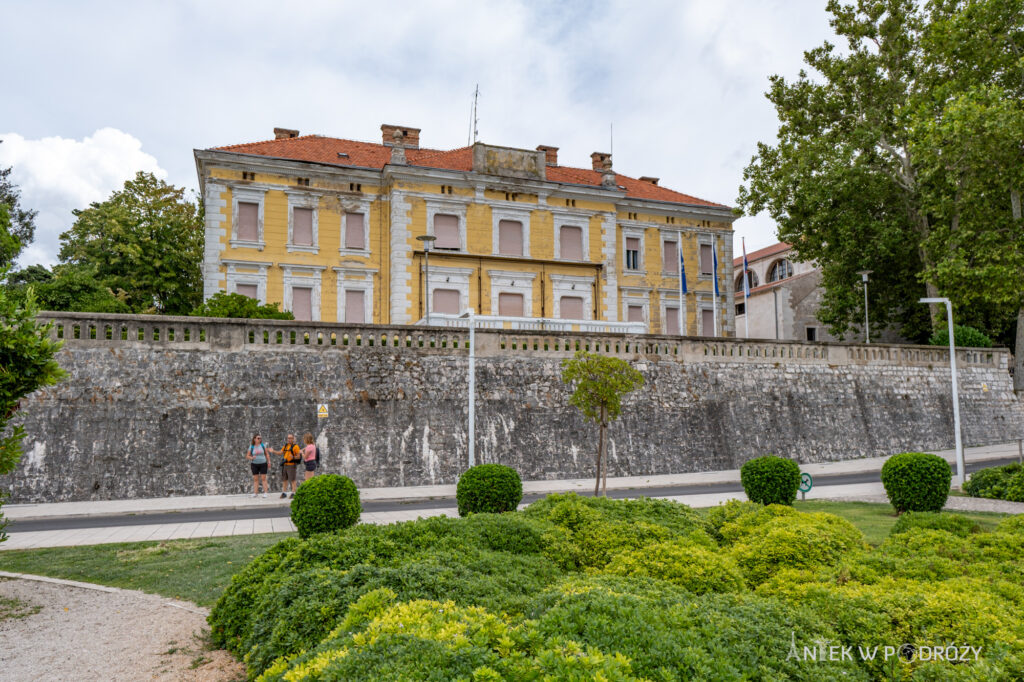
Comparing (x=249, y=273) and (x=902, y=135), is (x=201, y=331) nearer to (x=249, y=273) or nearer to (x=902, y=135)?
(x=249, y=273)

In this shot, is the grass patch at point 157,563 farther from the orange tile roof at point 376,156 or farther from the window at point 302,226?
the orange tile roof at point 376,156

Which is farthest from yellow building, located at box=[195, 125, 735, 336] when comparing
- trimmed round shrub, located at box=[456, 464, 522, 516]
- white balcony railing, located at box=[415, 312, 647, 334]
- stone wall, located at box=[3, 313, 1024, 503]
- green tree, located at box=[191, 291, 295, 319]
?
trimmed round shrub, located at box=[456, 464, 522, 516]

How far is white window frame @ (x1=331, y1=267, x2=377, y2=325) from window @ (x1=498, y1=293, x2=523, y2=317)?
633 centimetres

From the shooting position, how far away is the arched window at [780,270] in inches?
2000

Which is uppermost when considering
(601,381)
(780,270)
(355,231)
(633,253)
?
(780,270)

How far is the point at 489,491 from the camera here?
35.7ft

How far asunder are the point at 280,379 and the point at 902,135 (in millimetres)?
28571

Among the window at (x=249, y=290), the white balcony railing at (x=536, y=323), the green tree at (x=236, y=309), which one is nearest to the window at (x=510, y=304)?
the white balcony railing at (x=536, y=323)

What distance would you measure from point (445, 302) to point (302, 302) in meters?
6.69

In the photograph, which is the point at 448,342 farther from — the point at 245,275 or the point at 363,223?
the point at 245,275

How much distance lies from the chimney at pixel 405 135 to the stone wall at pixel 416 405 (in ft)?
A: 58.9

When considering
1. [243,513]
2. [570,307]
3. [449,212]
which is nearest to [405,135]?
[449,212]

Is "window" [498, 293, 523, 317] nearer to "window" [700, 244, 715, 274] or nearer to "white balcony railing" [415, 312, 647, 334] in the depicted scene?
"white balcony railing" [415, 312, 647, 334]

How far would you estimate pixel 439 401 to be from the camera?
20953 millimetres
